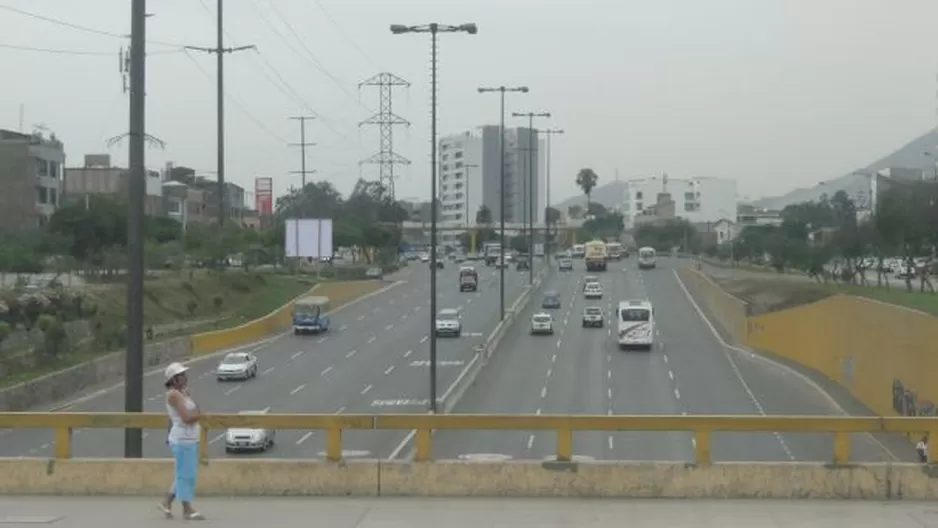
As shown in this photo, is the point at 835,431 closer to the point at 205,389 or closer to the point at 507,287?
the point at 205,389

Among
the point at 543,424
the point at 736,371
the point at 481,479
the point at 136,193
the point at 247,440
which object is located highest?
the point at 136,193

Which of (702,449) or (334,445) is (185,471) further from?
(702,449)

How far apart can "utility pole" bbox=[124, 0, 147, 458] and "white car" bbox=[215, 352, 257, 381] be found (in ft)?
117

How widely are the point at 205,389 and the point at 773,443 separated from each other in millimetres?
24937

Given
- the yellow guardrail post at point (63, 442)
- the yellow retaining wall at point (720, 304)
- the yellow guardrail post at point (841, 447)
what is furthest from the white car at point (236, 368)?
the yellow guardrail post at point (841, 447)

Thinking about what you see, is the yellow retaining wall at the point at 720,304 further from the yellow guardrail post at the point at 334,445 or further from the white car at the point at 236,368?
the yellow guardrail post at the point at 334,445

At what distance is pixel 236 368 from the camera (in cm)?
5338

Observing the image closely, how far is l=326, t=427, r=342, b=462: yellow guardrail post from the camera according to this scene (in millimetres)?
13445

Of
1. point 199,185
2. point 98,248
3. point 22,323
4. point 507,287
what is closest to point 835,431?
point 22,323

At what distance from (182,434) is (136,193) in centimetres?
672

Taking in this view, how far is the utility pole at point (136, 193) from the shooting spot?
1759 cm

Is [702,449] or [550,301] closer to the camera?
[702,449]

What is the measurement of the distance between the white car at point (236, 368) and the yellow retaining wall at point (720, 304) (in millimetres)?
27538

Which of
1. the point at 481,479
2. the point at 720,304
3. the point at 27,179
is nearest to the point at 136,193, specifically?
the point at 481,479
